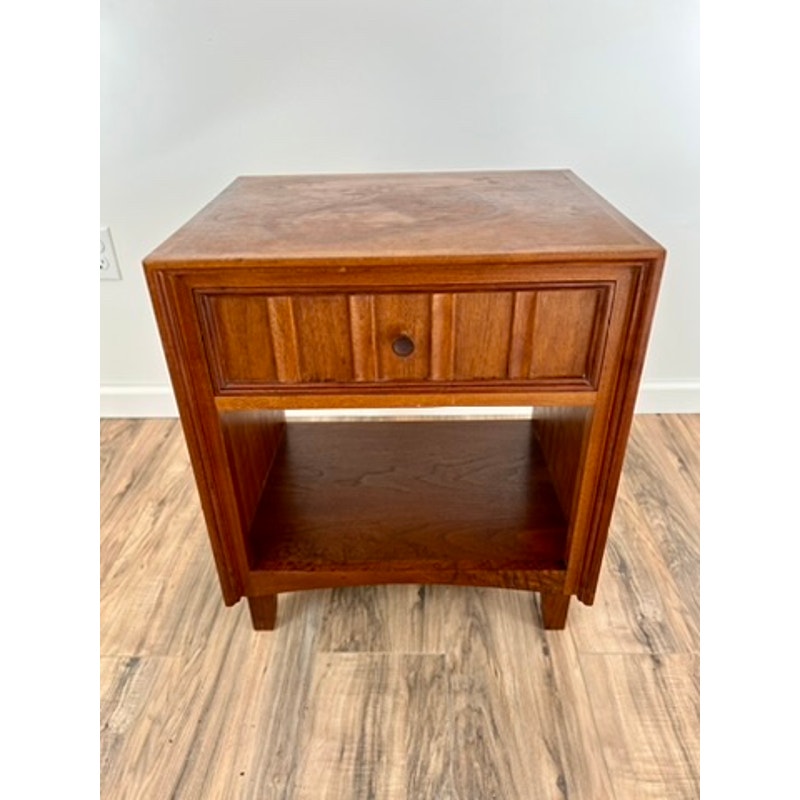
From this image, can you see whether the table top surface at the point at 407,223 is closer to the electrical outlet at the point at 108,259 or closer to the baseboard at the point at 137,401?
the electrical outlet at the point at 108,259

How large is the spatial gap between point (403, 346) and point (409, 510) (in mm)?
330

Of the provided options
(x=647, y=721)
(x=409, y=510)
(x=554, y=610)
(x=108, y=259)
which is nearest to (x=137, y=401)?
(x=108, y=259)

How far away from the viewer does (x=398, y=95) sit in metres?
1.12

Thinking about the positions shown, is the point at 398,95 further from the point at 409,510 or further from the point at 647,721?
the point at 647,721

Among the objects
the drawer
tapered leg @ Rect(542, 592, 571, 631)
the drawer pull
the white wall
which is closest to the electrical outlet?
the white wall

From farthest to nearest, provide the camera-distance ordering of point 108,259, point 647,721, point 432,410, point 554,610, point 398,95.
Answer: point 432,410 → point 108,259 → point 398,95 → point 554,610 → point 647,721

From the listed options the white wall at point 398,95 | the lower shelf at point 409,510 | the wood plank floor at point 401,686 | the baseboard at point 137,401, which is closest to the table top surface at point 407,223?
the white wall at point 398,95

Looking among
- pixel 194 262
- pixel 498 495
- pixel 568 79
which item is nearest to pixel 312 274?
pixel 194 262

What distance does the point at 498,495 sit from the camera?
0.95 m

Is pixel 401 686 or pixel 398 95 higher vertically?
pixel 398 95

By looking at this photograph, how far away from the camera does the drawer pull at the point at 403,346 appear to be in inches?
27.3

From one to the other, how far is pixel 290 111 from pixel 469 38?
1.13 feet

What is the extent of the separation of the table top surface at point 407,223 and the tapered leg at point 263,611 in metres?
0.50

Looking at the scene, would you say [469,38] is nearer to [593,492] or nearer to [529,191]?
[529,191]
